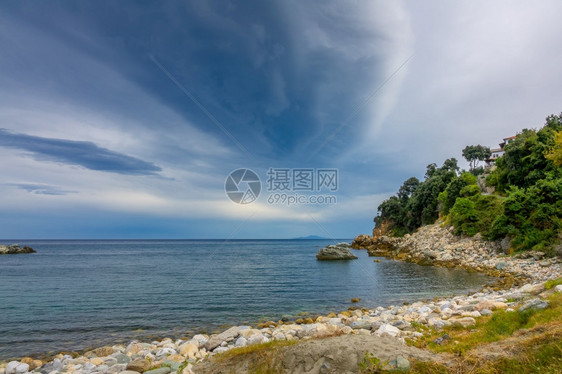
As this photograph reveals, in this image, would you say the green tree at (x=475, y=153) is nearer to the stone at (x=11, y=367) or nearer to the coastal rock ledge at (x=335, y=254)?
the coastal rock ledge at (x=335, y=254)

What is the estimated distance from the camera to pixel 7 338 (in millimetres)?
13281

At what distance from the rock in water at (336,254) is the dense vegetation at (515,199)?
1669cm

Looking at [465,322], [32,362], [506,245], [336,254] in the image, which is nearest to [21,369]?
[32,362]

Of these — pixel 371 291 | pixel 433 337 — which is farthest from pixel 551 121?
pixel 433 337

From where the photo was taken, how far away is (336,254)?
2008 inches

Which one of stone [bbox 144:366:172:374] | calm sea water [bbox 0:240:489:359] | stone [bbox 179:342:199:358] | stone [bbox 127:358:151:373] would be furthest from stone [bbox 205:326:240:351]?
calm sea water [bbox 0:240:489:359]

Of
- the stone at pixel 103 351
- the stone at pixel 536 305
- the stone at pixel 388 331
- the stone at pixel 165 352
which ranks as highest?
the stone at pixel 536 305

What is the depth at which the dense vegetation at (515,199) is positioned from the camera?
2817 centimetres

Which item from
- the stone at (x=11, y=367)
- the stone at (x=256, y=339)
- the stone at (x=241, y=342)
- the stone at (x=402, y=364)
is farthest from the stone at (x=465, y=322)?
the stone at (x=11, y=367)

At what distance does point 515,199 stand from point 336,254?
26903 mm

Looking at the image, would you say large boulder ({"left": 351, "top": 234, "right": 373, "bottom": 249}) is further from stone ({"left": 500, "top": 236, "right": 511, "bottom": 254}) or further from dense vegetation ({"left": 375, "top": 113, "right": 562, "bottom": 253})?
stone ({"left": 500, "top": 236, "right": 511, "bottom": 254})

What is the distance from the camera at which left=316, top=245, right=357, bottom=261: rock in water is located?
5006 centimetres

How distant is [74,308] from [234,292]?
1002 cm

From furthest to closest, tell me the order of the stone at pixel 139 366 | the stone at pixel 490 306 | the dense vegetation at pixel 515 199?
the dense vegetation at pixel 515 199
the stone at pixel 490 306
the stone at pixel 139 366
